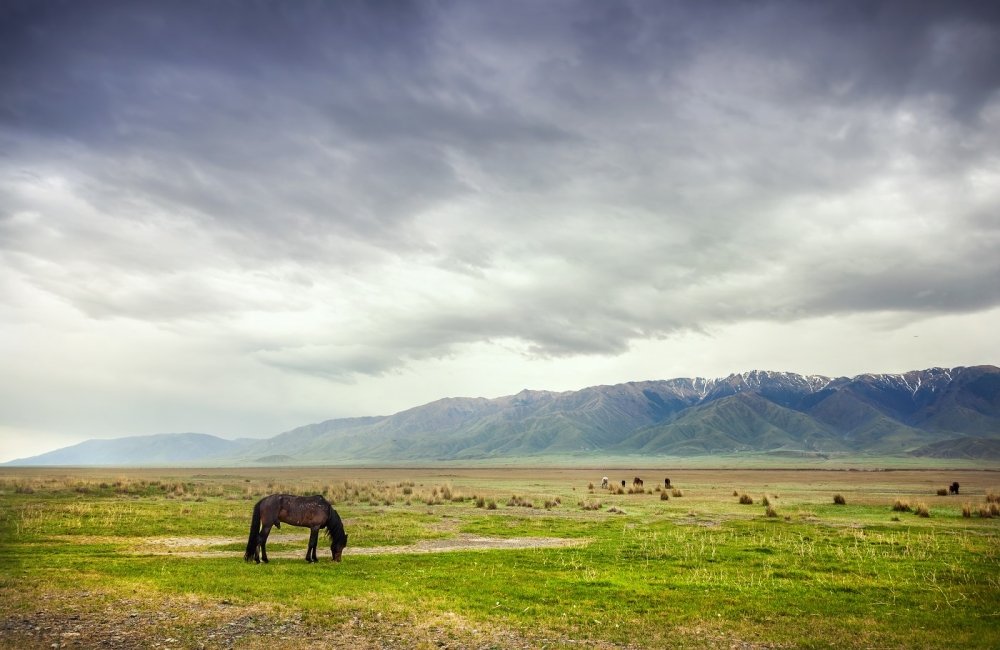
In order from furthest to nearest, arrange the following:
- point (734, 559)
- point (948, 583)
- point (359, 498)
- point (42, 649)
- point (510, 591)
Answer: point (359, 498)
point (734, 559)
point (948, 583)
point (510, 591)
point (42, 649)

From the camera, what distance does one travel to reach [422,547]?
84.3 feet

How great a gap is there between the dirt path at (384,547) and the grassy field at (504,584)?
0.45ft

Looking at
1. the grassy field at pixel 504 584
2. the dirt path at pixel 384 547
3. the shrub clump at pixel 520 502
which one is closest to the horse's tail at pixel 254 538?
the grassy field at pixel 504 584

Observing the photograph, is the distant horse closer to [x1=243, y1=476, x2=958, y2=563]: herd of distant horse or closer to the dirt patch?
[x1=243, y1=476, x2=958, y2=563]: herd of distant horse

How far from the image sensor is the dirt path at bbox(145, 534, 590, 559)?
75.3 ft

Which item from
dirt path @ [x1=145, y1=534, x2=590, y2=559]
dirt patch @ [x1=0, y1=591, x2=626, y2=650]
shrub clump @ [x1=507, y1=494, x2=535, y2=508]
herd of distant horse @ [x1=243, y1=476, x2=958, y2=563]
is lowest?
→ shrub clump @ [x1=507, y1=494, x2=535, y2=508]

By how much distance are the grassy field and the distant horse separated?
78 centimetres

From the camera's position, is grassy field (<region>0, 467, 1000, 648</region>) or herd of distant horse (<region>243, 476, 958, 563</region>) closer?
grassy field (<region>0, 467, 1000, 648</region>)

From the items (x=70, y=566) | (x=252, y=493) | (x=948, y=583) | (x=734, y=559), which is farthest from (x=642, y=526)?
(x=252, y=493)

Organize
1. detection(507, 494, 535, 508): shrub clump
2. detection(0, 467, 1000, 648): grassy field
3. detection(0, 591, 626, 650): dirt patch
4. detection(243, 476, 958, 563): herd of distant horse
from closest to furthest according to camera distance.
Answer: detection(0, 591, 626, 650): dirt patch → detection(0, 467, 1000, 648): grassy field → detection(243, 476, 958, 563): herd of distant horse → detection(507, 494, 535, 508): shrub clump

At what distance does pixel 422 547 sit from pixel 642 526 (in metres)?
13.9

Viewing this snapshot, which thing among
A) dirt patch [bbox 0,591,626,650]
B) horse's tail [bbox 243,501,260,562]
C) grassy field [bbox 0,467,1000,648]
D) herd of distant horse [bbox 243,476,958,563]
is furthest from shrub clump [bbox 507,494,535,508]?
dirt patch [bbox 0,591,626,650]

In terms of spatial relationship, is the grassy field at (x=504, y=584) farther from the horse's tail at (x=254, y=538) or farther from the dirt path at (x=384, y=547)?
the horse's tail at (x=254, y=538)

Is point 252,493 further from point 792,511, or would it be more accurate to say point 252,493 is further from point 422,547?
point 792,511
